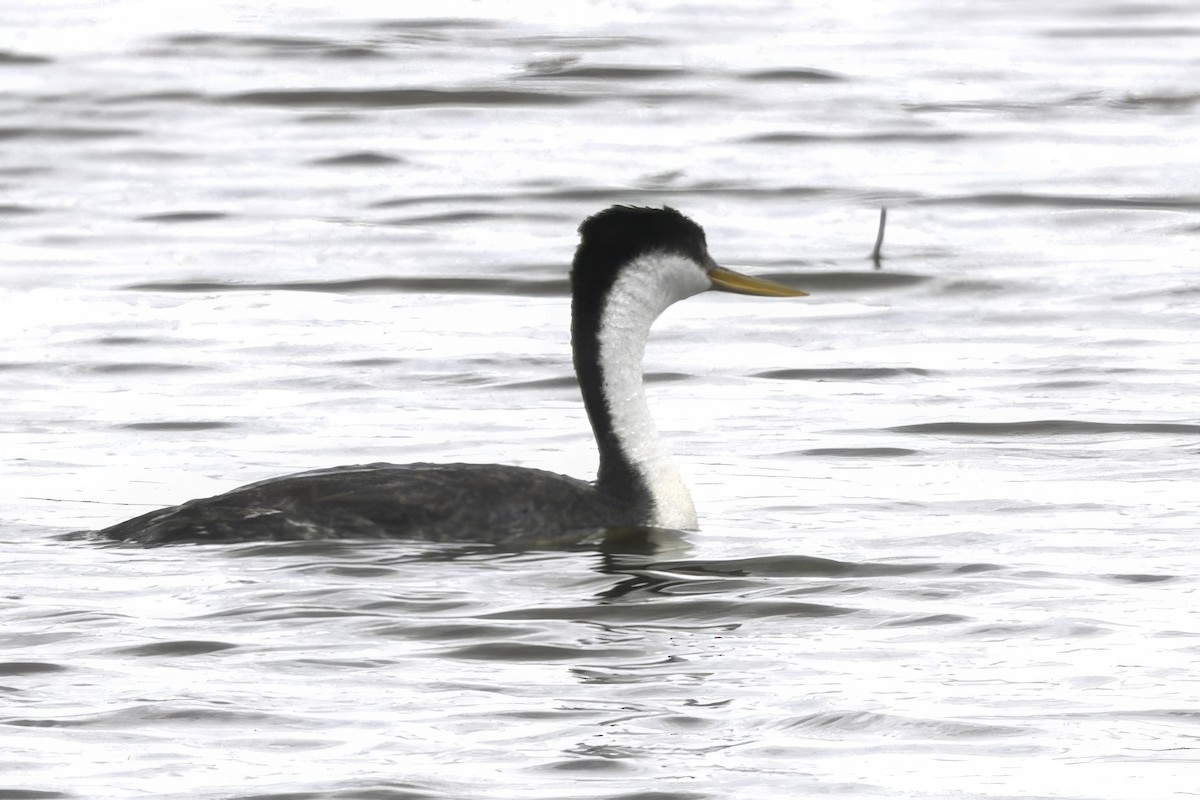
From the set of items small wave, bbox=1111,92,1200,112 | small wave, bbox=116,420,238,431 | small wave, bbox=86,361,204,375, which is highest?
small wave, bbox=1111,92,1200,112

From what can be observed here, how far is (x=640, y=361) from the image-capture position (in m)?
10.6

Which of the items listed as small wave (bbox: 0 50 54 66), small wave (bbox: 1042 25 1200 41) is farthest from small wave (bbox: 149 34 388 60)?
small wave (bbox: 1042 25 1200 41)

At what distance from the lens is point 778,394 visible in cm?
1379

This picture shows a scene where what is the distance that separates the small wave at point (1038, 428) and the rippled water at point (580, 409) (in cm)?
3

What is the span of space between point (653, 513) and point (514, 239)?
8100mm

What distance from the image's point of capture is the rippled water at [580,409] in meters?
7.92

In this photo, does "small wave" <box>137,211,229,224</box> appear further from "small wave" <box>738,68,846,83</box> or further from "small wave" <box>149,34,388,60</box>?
"small wave" <box>738,68,846,83</box>

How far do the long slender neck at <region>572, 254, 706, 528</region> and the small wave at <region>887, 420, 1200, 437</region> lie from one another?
2.52m

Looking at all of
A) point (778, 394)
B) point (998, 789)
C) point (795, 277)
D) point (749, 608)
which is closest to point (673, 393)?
point (778, 394)

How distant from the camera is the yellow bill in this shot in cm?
1080

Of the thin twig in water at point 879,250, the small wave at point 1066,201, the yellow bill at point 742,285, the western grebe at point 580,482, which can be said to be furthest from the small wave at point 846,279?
the western grebe at point 580,482

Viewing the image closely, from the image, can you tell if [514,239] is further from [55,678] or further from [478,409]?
[55,678]

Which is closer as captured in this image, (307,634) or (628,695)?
(628,695)

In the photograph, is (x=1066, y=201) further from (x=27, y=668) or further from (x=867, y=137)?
(x=27, y=668)
